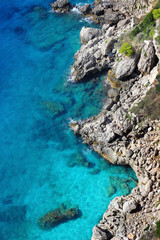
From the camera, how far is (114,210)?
96.5 ft

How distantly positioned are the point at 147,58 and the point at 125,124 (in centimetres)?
984

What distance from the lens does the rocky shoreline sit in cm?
2775

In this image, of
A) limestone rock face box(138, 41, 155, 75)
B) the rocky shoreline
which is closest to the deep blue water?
the rocky shoreline

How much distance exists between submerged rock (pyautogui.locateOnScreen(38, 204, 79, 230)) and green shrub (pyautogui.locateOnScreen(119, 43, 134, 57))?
22983 mm

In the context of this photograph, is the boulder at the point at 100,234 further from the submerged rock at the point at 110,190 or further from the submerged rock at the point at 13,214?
the submerged rock at the point at 13,214

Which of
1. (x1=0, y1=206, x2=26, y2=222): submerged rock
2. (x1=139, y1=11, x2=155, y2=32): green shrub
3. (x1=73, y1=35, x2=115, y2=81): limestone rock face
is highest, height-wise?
(x1=139, y1=11, x2=155, y2=32): green shrub

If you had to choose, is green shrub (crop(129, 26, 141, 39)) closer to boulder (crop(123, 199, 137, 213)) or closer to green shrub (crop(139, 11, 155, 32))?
green shrub (crop(139, 11, 155, 32))

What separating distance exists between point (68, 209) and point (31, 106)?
1936 cm

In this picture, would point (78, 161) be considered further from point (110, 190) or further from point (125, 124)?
point (125, 124)

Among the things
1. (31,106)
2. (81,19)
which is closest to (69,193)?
(31,106)

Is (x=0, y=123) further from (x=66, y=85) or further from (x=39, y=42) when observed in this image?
(x=39, y=42)

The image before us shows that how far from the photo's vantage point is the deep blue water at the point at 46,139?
32.7 m

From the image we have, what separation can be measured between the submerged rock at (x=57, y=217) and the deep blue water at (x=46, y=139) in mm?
595

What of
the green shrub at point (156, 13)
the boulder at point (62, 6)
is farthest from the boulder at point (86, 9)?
the green shrub at point (156, 13)
